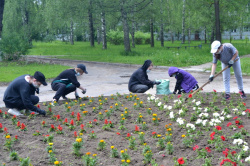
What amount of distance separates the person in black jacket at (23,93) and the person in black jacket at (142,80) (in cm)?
319

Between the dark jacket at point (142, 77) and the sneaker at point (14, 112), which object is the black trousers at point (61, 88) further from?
the dark jacket at point (142, 77)

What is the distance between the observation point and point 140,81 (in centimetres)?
972

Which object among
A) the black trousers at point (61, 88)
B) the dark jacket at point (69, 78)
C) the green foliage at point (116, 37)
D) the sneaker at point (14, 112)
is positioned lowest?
the sneaker at point (14, 112)

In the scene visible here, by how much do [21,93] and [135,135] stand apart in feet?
8.43

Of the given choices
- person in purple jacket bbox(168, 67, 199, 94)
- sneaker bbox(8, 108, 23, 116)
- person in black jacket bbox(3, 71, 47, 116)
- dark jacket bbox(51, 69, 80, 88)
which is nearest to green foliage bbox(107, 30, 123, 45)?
person in purple jacket bbox(168, 67, 199, 94)

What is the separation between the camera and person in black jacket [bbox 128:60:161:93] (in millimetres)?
9586

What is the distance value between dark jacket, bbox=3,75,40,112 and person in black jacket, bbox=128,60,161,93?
3.40 m

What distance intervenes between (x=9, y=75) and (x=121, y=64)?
7.10m

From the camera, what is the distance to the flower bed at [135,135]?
4711 millimetres

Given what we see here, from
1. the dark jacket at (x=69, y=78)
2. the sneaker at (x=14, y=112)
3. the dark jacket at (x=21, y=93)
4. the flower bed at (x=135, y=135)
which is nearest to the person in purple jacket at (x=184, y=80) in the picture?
the flower bed at (x=135, y=135)

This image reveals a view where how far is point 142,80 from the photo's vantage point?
9.66 meters

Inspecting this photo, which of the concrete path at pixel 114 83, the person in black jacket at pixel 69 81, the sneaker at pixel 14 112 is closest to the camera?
the sneaker at pixel 14 112

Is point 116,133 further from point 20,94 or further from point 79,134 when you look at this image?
point 20,94

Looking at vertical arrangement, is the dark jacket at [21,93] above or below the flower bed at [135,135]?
above
